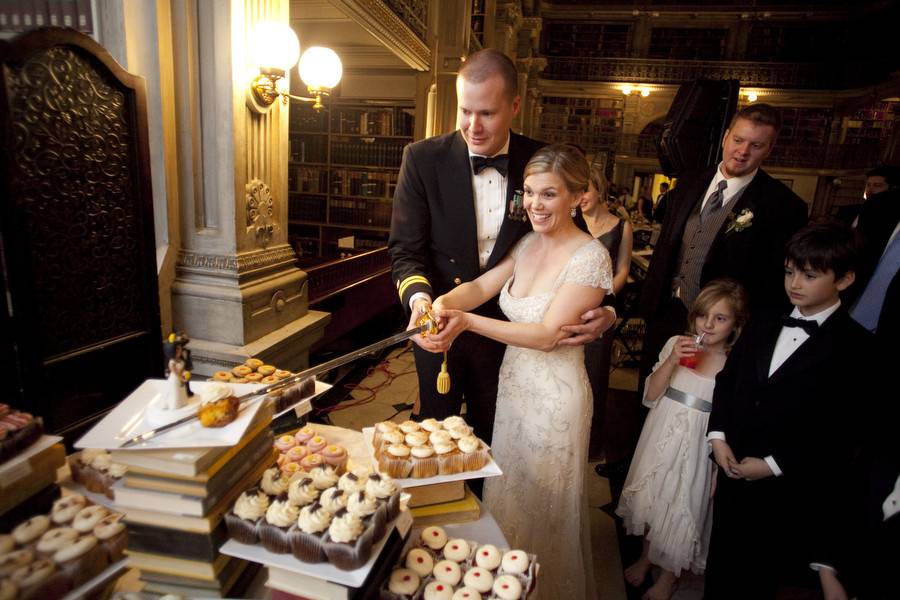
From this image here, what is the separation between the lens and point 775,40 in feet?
52.9

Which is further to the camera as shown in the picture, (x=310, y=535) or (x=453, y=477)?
(x=453, y=477)

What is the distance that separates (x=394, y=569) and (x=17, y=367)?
4.71ft

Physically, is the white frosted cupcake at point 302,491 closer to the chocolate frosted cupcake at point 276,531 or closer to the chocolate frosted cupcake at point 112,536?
the chocolate frosted cupcake at point 276,531

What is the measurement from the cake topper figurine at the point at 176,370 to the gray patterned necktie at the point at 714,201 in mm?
2322

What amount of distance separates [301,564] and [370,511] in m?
0.14

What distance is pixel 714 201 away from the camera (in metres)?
2.32

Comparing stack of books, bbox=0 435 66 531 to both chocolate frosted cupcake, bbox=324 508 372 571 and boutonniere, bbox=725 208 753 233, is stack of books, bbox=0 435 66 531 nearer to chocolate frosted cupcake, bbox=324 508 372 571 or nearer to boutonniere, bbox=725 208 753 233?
chocolate frosted cupcake, bbox=324 508 372 571

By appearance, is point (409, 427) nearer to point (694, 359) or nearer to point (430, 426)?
point (430, 426)

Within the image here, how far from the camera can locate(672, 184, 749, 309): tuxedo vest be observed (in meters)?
2.29

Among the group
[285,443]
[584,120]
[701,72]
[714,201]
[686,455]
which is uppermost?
[701,72]

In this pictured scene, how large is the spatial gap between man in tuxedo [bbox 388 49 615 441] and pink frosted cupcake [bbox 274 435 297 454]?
600 mm

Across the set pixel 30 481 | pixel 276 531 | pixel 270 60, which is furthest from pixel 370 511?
pixel 270 60

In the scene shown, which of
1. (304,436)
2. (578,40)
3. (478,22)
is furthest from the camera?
(578,40)

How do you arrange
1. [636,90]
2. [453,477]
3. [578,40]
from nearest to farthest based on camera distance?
1. [453,477]
2. [636,90]
3. [578,40]
